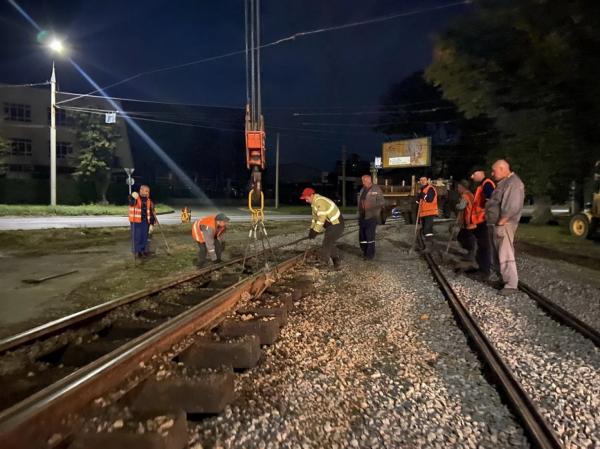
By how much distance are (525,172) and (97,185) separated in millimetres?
33348

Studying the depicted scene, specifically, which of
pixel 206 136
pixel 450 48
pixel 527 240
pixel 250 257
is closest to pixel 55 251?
pixel 250 257

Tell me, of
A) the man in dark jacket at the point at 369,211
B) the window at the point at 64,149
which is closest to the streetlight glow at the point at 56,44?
the man in dark jacket at the point at 369,211

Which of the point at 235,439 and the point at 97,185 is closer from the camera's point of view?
the point at 235,439

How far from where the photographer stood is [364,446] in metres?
2.92

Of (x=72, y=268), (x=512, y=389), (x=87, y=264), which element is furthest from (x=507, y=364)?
(x=87, y=264)

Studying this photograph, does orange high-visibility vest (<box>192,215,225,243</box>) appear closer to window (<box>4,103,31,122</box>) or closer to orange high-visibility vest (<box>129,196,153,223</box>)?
orange high-visibility vest (<box>129,196,153,223</box>)

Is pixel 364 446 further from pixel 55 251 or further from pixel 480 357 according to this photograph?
pixel 55 251

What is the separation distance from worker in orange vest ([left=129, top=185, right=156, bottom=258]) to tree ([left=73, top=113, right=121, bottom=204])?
31985 millimetres

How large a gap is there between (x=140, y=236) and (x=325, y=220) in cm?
434

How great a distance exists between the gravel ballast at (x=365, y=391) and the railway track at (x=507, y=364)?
0.09 metres

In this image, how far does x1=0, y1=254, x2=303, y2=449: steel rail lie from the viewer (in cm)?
265

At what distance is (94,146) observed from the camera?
4019 centimetres

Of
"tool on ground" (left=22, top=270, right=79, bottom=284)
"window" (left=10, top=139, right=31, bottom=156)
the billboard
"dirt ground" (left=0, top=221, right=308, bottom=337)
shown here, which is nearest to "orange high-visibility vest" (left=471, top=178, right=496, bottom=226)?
"dirt ground" (left=0, top=221, right=308, bottom=337)

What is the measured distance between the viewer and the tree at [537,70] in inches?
406
